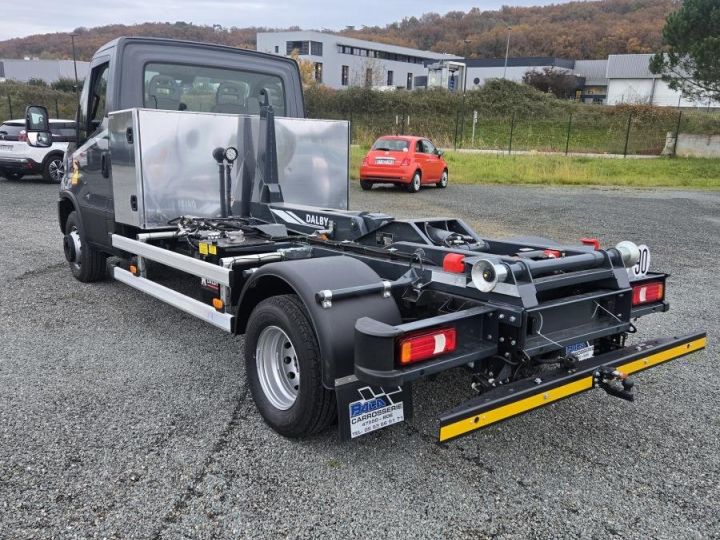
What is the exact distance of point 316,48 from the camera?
88938mm

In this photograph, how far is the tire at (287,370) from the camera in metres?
3.16

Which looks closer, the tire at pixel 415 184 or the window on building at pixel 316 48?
the tire at pixel 415 184

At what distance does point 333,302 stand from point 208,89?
3798 mm

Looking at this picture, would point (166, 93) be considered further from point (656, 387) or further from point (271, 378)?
point (656, 387)

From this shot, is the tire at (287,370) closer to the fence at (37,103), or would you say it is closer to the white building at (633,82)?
the fence at (37,103)

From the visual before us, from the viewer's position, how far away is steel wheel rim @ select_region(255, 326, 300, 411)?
3562 millimetres

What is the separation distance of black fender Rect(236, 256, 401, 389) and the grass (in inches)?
695

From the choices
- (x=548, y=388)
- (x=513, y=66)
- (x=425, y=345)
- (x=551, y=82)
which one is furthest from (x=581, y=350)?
(x=513, y=66)

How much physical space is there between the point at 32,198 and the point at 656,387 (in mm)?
13968

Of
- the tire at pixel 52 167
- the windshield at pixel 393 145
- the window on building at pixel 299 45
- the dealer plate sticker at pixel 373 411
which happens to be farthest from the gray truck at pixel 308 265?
the window on building at pixel 299 45

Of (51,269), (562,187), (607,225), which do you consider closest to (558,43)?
(562,187)

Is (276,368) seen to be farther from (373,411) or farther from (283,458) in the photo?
(373,411)

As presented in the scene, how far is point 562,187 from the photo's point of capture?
19.8 metres

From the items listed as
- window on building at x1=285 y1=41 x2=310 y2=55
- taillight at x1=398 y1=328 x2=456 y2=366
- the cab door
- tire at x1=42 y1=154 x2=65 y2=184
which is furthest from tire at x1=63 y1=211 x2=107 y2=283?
window on building at x1=285 y1=41 x2=310 y2=55
